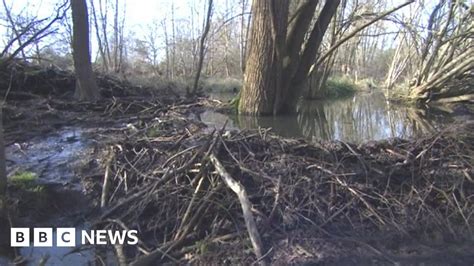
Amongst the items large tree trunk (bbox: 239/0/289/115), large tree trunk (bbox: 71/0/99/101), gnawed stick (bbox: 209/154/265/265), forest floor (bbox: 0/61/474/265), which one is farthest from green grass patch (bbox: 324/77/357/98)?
gnawed stick (bbox: 209/154/265/265)

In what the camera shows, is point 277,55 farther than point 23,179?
Yes

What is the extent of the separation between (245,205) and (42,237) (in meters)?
1.92

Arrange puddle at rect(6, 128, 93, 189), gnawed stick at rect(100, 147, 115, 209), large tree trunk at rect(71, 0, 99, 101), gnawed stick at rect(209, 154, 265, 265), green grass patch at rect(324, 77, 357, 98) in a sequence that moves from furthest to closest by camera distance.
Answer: green grass patch at rect(324, 77, 357, 98) → large tree trunk at rect(71, 0, 99, 101) → puddle at rect(6, 128, 93, 189) → gnawed stick at rect(100, 147, 115, 209) → gnawed stick at rect(209, 154, 265, 265)

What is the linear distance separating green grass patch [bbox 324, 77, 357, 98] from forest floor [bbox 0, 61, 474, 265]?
17084mm

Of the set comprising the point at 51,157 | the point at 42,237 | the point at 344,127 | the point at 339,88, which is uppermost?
the point at 339,88

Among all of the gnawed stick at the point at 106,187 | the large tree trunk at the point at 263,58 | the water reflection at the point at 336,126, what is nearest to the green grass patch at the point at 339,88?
the water reflection at the point at 336,126

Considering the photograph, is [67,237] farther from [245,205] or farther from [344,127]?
[344,127]

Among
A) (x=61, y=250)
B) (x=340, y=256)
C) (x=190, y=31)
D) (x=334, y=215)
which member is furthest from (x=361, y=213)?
(x=190, y=31)

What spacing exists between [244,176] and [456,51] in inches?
543

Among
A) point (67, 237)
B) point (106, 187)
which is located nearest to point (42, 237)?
point (67, 237)

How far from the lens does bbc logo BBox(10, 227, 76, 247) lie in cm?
396

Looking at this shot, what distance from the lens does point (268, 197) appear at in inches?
167

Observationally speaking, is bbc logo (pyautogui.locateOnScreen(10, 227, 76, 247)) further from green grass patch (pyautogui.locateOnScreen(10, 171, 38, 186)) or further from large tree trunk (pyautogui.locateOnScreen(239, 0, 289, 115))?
large tree trunk (pyautogui.locateOnScreen(239, 0, 289, 115))

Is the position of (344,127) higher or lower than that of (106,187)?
higher
